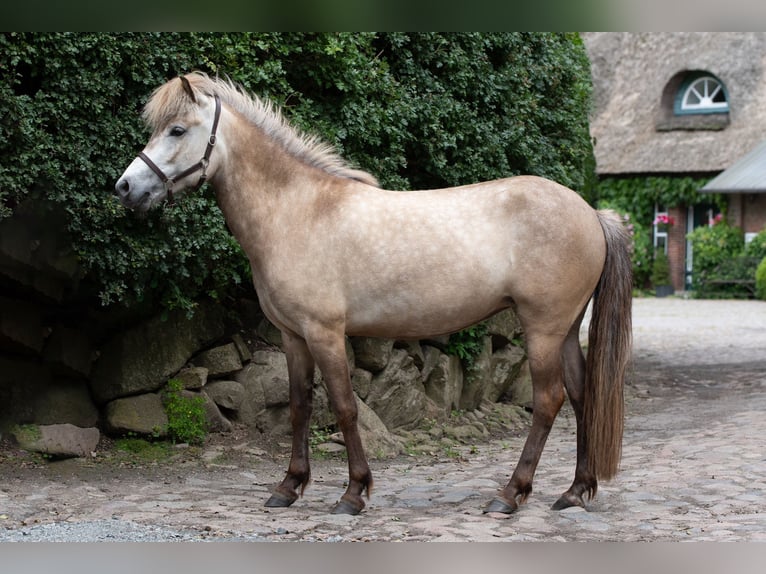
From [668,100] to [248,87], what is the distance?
2541 centimetres

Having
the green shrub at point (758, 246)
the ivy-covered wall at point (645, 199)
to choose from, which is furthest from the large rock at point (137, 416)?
the green shrub at point (758, 246)

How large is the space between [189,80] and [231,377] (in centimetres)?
289

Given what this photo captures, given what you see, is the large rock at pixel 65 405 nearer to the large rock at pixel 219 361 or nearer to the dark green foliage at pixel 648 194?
the large rock at pixel 219 361

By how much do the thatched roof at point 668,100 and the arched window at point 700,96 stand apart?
0.27 metres

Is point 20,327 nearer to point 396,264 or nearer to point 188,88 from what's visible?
point 188,88

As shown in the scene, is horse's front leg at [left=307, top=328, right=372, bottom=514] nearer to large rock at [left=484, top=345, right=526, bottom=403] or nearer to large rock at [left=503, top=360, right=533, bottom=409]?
large rock at [left=484, top=345, right=526, bottom=403]

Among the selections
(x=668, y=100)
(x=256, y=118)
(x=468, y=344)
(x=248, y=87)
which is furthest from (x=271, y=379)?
(x=668, y=100)

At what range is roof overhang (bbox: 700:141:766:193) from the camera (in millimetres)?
25578

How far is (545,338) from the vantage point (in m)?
5.46
